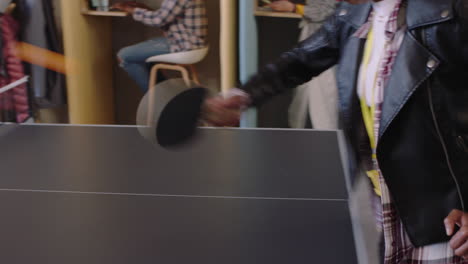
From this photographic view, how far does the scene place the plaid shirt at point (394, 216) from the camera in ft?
3.23

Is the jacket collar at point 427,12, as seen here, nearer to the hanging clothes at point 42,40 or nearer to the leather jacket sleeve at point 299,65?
the leather jacket sleeve at point 299,65

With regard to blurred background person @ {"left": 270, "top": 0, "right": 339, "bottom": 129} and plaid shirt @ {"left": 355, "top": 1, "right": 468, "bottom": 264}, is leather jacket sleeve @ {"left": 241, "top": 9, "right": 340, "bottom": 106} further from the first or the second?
blurred background person @ {"left": 270, "top": 0, "right": 339, "bottom": 129}

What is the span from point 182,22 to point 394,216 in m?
2.28

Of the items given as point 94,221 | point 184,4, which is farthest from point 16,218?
point 184,4

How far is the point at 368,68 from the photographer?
1.06 m

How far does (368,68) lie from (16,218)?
2.66 ft

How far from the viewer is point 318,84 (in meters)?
2.99

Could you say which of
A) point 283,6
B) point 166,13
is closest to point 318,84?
point 283,6

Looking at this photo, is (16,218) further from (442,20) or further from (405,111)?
(442,20)

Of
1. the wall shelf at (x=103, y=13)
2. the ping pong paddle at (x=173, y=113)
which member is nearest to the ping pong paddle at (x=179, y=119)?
the ping pong paddle at (x=173, y=113)

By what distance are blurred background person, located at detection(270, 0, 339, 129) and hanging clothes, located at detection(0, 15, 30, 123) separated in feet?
4.80

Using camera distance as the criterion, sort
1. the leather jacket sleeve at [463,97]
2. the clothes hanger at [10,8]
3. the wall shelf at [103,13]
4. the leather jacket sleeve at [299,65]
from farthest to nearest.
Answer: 1. the wall shelf at [103,13]
2. the clothes hanger at [10,8]
3. the leather jacket sleeve at [299,65]
4. the leather jacket sleeve at [463,97]

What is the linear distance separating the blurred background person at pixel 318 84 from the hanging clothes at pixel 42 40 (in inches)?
50.3

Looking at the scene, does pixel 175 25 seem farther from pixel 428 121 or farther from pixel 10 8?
pixel 428 121
